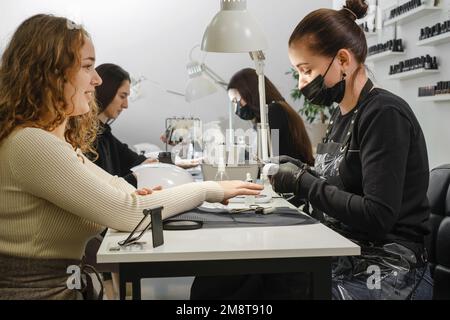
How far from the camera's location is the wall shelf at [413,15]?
3225 mm

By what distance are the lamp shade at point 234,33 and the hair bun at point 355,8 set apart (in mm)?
353

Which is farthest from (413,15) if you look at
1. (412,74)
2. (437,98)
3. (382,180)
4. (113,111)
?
(382,180)

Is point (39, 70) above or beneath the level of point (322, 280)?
above

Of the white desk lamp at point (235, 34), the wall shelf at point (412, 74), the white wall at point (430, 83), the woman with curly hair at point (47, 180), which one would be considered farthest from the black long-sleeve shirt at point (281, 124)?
the woman with curly hair at point (47, 180)

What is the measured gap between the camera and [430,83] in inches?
133

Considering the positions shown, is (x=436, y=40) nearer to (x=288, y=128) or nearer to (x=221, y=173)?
(x=288, y=128)

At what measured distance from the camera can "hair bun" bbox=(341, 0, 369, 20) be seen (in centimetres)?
179

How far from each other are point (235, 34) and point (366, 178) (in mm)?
785

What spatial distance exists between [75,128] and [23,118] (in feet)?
1.28

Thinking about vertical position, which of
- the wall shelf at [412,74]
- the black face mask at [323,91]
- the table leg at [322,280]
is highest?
the wall shelf at [412,74]

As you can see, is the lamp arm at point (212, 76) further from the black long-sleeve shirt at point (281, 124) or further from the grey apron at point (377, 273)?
the grey apron at point (377, 273)

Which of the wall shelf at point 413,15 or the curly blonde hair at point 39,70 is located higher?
the wall shelf at point 413,15
